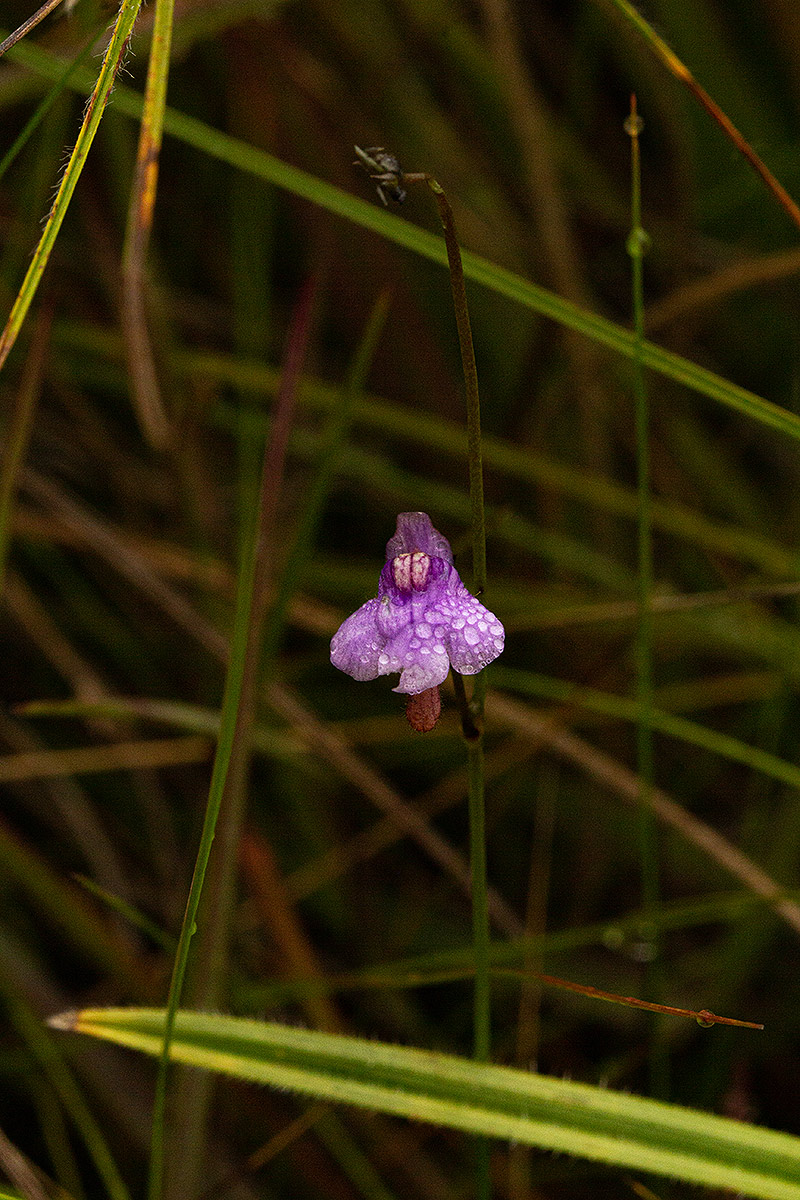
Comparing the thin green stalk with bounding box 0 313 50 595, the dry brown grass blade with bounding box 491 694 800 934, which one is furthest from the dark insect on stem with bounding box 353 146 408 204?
the dry brown grass blade with bounding box 491 694 800 934

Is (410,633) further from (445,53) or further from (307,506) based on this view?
(445,53)

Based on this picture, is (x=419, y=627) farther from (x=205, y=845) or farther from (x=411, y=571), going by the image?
(x=205, y=845)

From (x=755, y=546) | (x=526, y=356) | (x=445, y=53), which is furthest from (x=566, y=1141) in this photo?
(x=445, y=53)

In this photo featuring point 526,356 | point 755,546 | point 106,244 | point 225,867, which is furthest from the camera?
point 526,356

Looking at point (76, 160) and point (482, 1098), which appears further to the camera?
point (482, 1098)

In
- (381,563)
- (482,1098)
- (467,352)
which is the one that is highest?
(381,563)

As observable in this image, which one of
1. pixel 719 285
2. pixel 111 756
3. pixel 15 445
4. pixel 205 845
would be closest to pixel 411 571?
pixel 205 845
